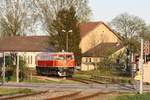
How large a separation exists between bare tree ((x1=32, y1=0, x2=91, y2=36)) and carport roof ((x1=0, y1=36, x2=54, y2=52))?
532 inches

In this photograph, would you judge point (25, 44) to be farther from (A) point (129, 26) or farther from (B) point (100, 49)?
(A) point (129, 26)

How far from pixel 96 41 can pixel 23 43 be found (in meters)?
14.1

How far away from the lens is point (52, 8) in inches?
3248

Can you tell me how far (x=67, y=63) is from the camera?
5938 centimetres

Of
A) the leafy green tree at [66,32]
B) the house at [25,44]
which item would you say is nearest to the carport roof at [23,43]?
the house at [25,44]

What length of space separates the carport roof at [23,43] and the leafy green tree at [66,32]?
17532 millimetres

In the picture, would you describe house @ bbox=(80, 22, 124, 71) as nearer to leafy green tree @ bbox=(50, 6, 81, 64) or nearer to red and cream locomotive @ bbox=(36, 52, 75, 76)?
leafy green tree @ bbox=(50, 6, 81, 64)

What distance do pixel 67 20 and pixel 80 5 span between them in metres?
6.04

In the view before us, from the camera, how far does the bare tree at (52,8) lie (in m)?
81.8

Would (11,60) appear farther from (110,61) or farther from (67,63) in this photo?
(110,61)

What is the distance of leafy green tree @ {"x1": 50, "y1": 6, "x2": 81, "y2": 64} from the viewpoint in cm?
7838

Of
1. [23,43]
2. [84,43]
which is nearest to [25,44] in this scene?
[23,43]

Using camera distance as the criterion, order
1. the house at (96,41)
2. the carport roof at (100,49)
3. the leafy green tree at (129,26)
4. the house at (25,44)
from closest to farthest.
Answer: the carport roof at (100,49) < the house at (96,41) < the house at (25,44) < the leafy green tree at (129,26)

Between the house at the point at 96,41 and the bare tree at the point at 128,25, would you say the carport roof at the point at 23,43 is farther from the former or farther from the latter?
the bare tree at the point at 128,25
